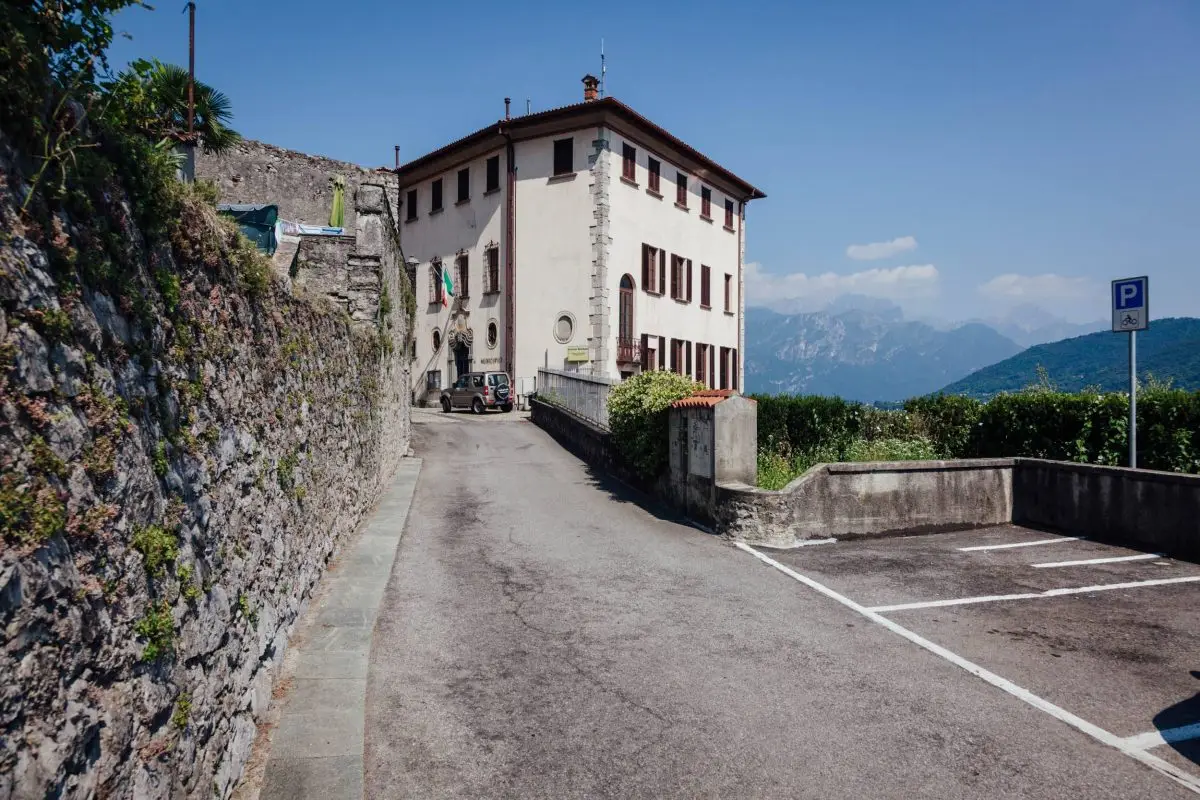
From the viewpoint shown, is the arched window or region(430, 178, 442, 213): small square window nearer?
the arched window

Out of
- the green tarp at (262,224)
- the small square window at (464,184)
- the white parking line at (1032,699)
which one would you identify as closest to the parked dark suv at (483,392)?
the small square window at (464,184)

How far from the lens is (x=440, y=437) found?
21.8 m

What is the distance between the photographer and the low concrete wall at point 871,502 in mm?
10328

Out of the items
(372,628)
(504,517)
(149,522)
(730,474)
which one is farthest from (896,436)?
(149,522)

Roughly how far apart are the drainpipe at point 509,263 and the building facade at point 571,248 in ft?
0.21

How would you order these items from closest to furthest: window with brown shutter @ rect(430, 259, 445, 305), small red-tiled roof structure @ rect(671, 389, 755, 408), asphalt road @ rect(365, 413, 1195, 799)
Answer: asphalt road @ rect(365, 413, 1195, 799) < small red-tiled roof structure @ rect(671, 389, 755, 408) < window with brown shutter @ rect(430, 259, 445, 305)

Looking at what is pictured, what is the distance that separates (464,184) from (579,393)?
61.4 feet

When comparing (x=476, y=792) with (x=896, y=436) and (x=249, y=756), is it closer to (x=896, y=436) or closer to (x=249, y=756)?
(x=249, y=756)

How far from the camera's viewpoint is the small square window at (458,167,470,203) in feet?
116

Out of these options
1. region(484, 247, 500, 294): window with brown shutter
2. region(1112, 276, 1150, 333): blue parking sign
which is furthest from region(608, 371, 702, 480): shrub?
region(484, 247, 500, 294): window with brown shutter

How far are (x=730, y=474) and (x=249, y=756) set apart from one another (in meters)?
7.88

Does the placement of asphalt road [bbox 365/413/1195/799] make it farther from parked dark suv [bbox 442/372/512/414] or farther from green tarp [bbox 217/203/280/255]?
parked dark suv [bbox 442/372/512/414]

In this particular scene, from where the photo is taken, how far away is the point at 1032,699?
17.0 ft

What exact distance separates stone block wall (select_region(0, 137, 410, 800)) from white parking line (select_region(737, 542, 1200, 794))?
507cm
